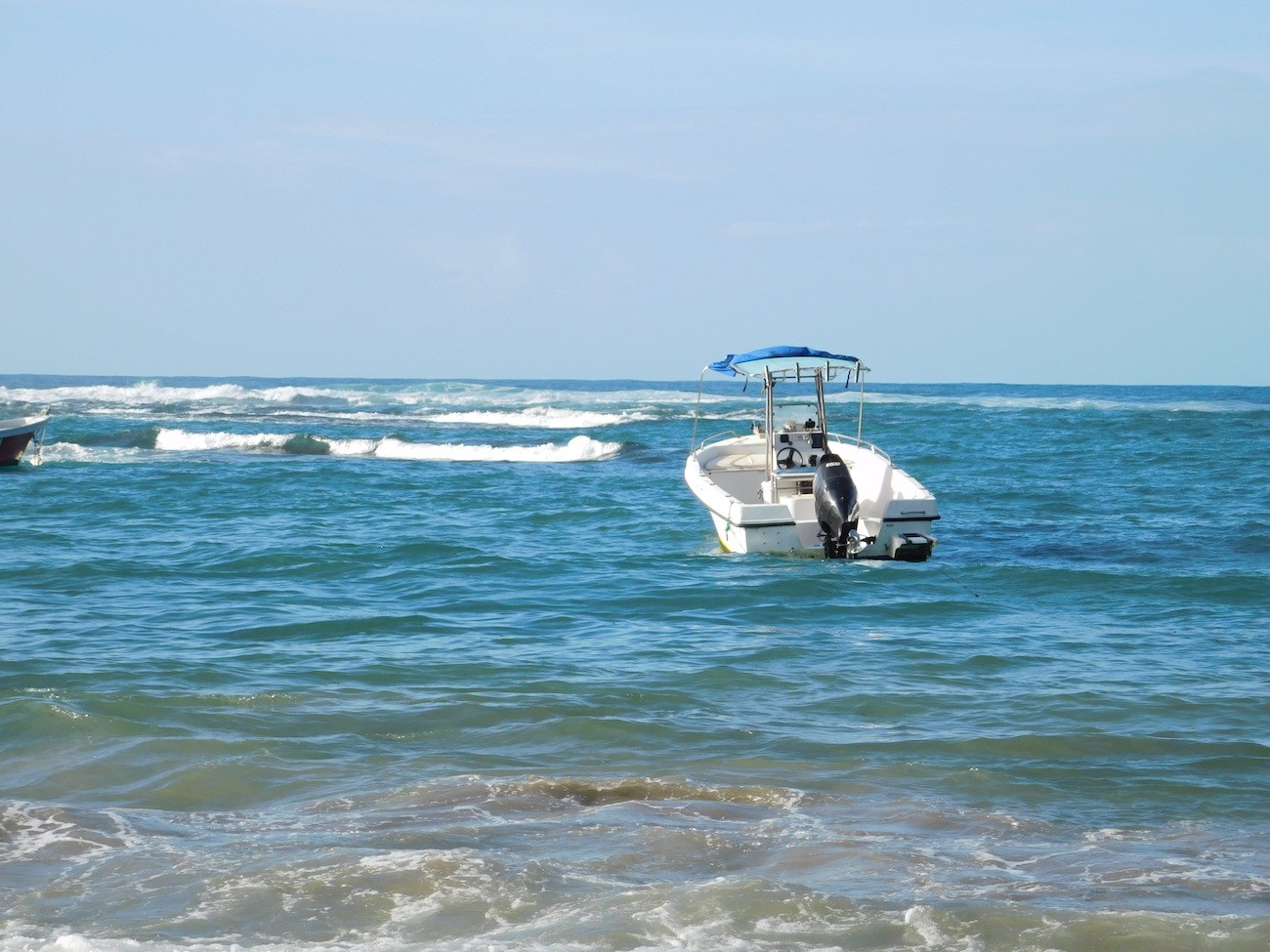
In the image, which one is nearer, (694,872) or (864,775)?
(694,872)

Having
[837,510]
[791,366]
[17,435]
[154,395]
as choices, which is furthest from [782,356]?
[154,395]

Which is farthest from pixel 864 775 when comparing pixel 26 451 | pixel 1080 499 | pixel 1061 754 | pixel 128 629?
pixel 26 451

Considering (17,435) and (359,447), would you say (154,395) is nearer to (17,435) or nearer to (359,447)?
(359,447)

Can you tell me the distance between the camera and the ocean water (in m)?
4.89

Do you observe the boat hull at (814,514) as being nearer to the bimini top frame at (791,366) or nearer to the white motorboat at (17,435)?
the bimini top frame at (791,366)

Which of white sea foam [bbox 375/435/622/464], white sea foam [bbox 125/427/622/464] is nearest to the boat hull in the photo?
white sea foam [bbox 375/435/622/464]

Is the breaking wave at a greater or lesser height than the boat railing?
lesser

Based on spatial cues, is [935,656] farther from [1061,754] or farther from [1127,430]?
[1127,430]

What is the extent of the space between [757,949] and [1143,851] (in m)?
2.02

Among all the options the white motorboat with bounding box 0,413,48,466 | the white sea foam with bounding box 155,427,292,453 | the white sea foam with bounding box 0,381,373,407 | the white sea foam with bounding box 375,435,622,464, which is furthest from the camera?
the white sea foam with bounding box 0,381,373,407

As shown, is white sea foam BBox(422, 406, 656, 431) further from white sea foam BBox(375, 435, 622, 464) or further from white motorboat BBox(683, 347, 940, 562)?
white motorboat BBox(683, 347, 940, 562)

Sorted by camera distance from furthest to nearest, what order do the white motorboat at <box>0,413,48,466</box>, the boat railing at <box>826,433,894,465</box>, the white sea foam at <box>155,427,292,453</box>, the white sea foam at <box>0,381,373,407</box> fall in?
the white sea foam at <box>0,381,373,407</box> → the white sea foam at <box>155,427,292,453</box> → the white motorboat at <box>0,413,48,466</box> → the boat railing at <box>826,433,894,465</box>

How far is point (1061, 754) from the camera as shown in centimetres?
698

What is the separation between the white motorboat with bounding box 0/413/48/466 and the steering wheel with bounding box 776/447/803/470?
15393mm
